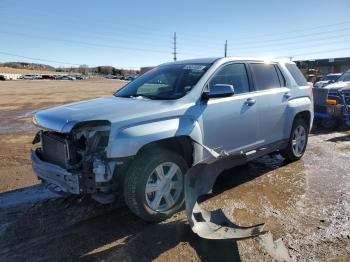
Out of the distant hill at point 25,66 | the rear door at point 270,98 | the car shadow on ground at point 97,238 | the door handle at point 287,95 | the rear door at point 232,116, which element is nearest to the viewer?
the car shadow on ground at point 97,238

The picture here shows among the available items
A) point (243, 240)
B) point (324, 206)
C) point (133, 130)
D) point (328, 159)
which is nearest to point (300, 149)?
point (328, 159)

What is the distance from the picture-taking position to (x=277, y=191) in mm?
5227

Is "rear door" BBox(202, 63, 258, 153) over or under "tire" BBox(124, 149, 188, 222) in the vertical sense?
over

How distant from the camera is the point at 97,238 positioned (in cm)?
383

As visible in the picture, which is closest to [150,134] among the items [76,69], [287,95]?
[287,95]

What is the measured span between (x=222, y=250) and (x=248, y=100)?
2.37 metres

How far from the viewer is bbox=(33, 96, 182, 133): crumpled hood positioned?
373 centimetres

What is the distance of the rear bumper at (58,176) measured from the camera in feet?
12.1

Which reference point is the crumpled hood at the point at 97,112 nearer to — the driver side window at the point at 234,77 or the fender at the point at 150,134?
the fender at the point at 150,134

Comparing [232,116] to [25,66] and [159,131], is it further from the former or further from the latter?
[25,66]

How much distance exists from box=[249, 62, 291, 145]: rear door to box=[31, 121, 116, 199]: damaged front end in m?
2.62

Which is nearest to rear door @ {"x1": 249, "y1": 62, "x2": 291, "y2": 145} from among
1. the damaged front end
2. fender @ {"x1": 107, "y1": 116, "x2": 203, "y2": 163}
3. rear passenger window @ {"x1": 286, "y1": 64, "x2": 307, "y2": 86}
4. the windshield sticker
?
rear passenger window @ {"x1": 286, "y1": 64, "x2": 307, "y2": 86}

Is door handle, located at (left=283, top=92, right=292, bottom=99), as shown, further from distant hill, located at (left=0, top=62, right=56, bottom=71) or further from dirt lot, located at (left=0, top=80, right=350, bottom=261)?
distant hill, located at (left=0, top=62, right=56, bottom=71)

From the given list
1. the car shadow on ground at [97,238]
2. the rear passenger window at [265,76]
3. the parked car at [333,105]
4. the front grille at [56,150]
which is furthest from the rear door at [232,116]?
the parked car at [333,105]
